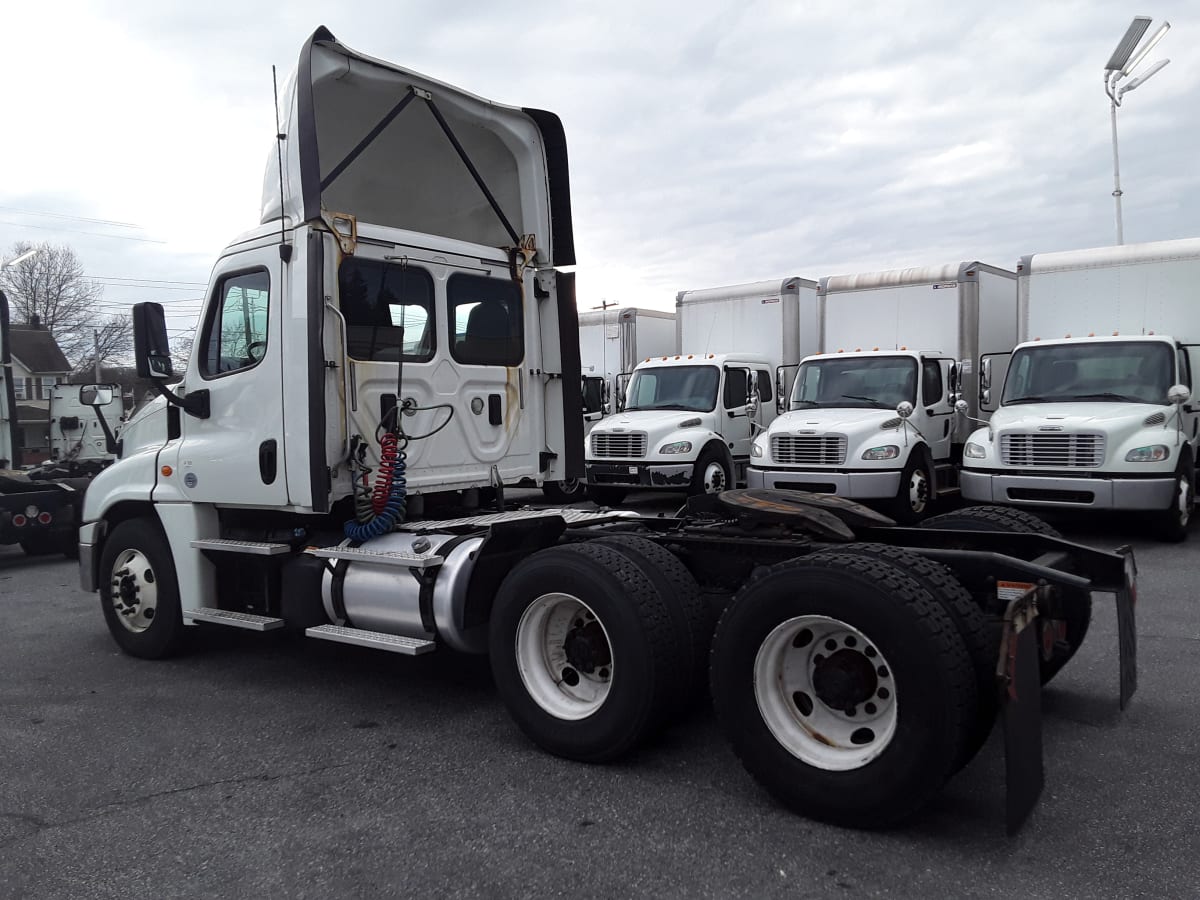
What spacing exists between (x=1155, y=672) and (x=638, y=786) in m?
3.35

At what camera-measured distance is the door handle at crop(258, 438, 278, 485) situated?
17.8 feet

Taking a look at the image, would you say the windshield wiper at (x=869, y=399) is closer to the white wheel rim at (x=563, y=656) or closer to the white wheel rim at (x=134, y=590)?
the white wheel rim at (x=563, y=656)

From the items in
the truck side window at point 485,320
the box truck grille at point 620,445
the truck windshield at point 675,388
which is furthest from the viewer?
the truck windshield at point 675,388

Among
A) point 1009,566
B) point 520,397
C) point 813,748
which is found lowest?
point 813,748

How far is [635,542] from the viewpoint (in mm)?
4500

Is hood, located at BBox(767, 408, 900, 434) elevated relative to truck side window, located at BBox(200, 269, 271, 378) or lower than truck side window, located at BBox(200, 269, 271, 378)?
lower

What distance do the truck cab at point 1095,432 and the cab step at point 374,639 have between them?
805 centimetres

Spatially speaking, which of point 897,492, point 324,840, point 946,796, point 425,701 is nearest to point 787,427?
point 897,492

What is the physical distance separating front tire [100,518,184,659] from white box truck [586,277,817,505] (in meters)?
8.38

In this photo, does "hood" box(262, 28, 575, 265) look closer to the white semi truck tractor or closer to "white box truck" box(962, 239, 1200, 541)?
the white semi truck tractor

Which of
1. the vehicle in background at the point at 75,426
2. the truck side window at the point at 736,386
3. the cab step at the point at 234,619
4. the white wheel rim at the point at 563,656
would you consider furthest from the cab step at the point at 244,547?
the vehicle in background at the point at 75,426

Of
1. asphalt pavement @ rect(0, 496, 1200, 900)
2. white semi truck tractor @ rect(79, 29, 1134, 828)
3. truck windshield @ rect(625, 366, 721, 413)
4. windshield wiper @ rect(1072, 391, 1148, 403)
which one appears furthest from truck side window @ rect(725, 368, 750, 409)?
asphalt pavement @ rect(0, 496, 1200, 900)

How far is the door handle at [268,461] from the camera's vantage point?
5.42m

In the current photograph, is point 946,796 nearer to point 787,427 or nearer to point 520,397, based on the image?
point 520,397
